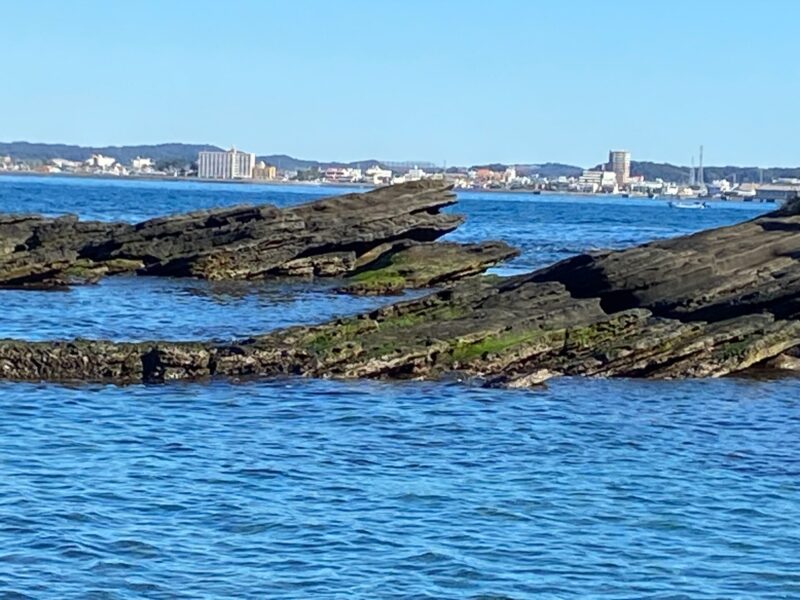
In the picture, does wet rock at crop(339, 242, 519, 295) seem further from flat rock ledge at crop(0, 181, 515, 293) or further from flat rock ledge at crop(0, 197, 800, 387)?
flat rock ledge at crop(0, 197, 800, 387)

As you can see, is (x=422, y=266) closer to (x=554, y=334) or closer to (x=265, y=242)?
(x=265, y=242)

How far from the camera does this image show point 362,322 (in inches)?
1070

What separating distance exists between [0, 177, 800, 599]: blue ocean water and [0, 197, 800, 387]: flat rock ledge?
0.69m

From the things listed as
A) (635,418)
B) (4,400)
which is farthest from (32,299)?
(635,418)

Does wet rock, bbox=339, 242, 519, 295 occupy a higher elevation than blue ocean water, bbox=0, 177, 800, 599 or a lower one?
higher

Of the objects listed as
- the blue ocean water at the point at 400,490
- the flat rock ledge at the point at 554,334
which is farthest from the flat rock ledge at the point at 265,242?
the blue ocean water at the point at 400,490

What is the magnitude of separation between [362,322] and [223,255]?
21.4 meters

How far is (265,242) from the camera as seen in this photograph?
4875 cm

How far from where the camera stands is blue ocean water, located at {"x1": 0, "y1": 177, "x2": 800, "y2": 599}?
14.0m

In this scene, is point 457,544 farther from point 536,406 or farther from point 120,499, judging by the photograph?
point 536,406

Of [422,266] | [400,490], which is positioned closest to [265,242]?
[422,266]

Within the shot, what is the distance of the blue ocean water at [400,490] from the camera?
553 inches

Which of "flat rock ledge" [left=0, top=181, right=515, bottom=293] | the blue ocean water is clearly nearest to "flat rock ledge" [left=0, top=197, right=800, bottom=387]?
the blue ocean water

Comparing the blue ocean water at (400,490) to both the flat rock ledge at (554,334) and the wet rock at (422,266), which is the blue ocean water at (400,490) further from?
the wet rock at (422,266)
